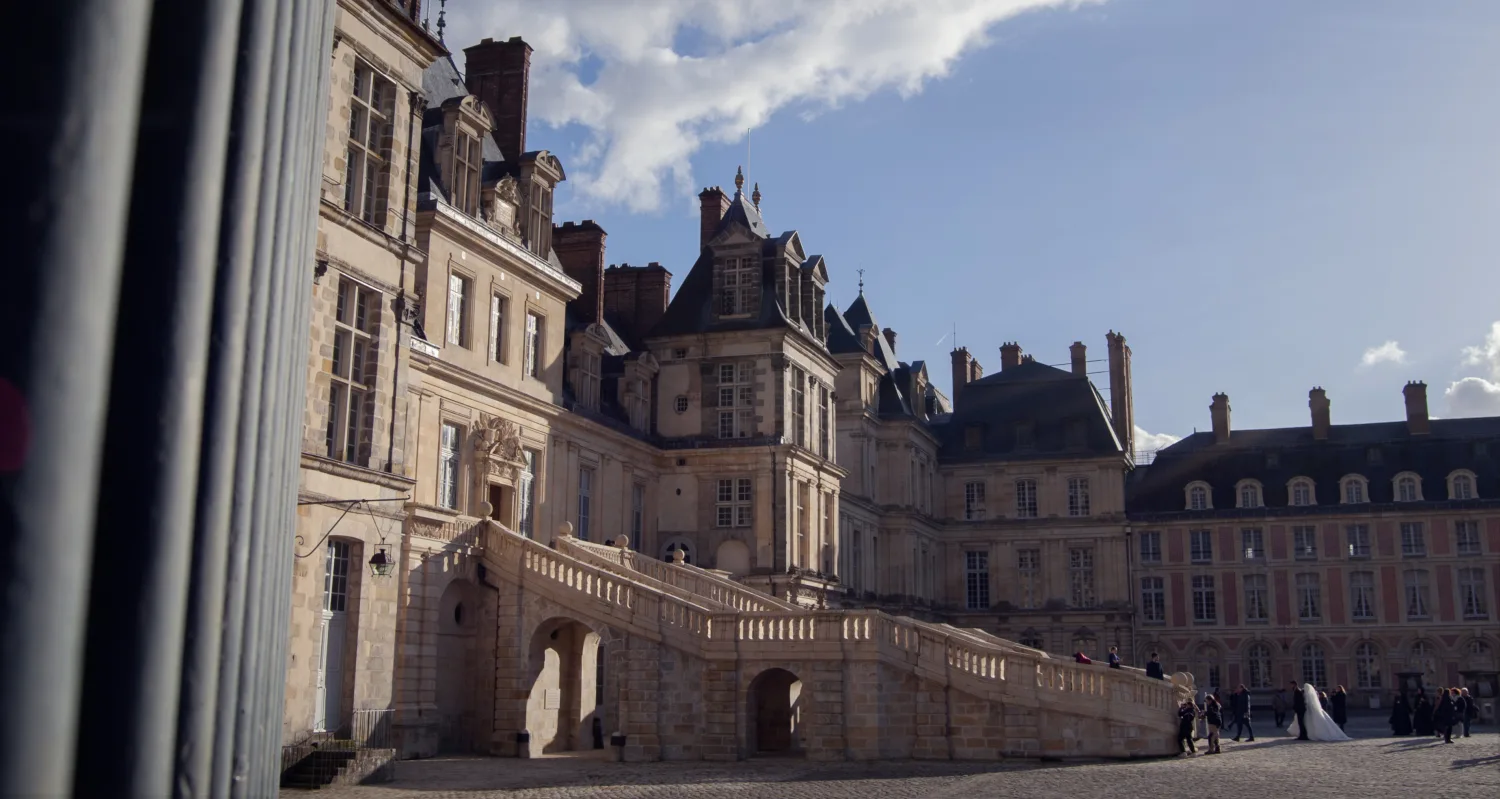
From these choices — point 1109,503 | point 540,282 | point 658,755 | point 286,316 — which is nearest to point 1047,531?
point 1109,503

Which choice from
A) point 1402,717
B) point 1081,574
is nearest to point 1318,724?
point 1402,717

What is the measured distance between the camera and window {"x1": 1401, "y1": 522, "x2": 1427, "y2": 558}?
5474 cm

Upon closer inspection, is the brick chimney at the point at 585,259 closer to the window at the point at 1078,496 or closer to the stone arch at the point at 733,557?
the stone arch at the point at 733,557

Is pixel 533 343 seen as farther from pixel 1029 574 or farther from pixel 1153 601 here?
pixel 1153 601

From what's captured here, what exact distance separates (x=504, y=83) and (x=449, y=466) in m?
11.6

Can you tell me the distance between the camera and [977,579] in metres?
56.5

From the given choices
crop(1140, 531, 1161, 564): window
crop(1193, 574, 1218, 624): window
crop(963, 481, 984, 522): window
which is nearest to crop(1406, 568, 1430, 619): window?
crop(1193, 574, 1218, 624): window

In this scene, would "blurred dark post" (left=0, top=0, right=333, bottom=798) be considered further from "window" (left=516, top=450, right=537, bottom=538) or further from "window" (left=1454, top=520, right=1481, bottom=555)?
"window" (left=1454, top=520, right=1481, bottom=555)

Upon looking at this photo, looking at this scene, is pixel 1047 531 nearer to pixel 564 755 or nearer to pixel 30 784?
pixel 564 755

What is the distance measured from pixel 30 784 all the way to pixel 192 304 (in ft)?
1.65

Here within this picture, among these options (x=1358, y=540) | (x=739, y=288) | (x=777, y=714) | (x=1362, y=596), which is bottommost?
(x=777, y=714)

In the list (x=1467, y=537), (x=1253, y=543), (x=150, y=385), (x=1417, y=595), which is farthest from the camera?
(x=1253, y=543)

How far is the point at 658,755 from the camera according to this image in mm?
23391

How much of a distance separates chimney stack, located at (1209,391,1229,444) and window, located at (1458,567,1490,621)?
11517 millimetres
